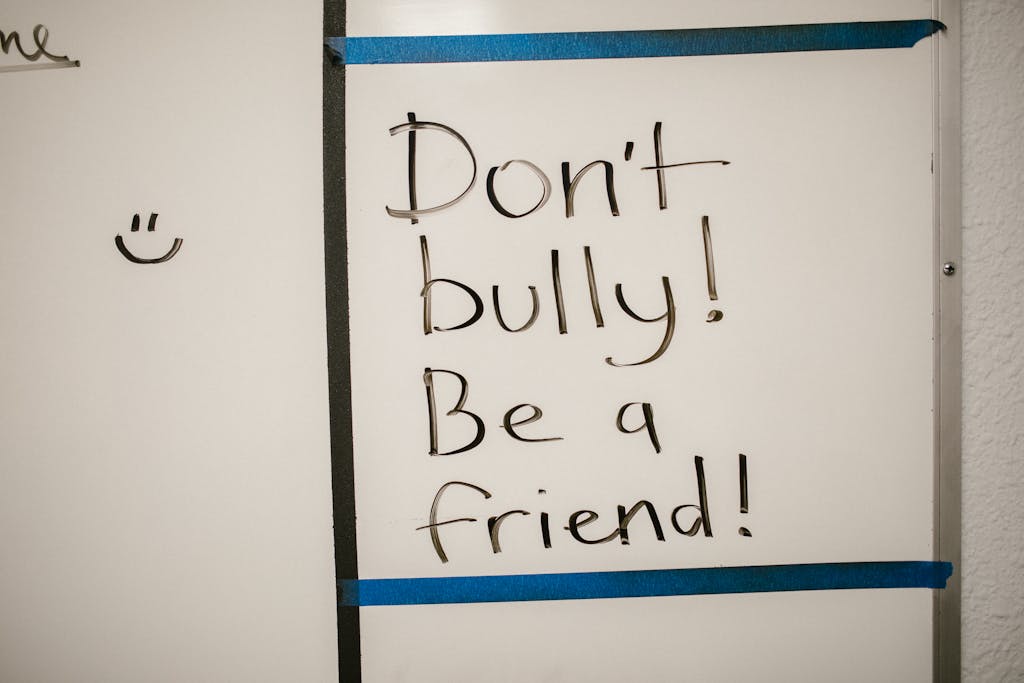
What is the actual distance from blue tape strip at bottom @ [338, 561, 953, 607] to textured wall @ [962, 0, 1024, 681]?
73 mm

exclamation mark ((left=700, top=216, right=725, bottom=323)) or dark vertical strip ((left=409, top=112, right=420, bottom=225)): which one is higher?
dark vertical strip ((left=409, top=112, right=420, bottom=225))

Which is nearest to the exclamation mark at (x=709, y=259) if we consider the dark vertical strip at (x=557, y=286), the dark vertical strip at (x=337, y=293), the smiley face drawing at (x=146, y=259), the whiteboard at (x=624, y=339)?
the whiteboard at (x=624, y=339)

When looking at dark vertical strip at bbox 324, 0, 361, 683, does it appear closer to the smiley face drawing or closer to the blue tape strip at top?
the blue tape strip at top

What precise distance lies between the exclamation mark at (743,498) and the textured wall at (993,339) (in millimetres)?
262

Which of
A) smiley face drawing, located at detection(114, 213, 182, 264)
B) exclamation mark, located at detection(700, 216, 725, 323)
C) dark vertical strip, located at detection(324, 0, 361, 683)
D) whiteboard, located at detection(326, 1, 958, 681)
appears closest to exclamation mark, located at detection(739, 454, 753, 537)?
whiteboard, located at detection(326, 1, 958, 681)

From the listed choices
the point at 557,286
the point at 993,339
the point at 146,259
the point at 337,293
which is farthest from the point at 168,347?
the point at 993,339

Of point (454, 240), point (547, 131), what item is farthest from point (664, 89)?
point (454, 240)

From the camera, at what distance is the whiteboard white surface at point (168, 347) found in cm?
50

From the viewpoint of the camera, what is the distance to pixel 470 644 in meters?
0.51

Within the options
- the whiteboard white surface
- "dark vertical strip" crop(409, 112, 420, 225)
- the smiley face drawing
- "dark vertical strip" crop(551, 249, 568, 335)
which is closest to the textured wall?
"dark vertical strip" crop(551, 249, 568, 335)

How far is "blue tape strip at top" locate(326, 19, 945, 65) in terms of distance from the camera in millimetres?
485

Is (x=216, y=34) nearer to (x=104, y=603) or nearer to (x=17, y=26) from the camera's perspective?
(x=17, y=26)

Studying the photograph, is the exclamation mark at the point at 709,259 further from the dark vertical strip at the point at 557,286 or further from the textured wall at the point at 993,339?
the textured wall at the point at 993,339

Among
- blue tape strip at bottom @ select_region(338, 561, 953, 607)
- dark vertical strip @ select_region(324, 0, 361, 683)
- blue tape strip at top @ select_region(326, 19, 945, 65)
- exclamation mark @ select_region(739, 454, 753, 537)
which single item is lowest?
blue tape strip at bottom @ select_region(338, 561, 953, 607)
